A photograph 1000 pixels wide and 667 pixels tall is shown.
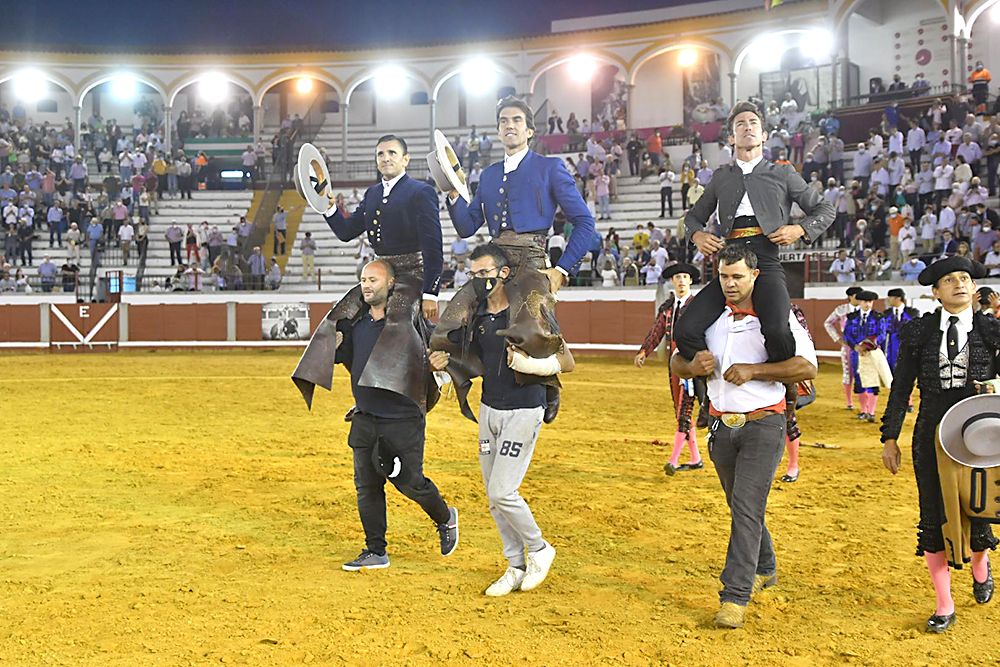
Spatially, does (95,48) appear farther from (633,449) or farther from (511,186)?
(511,186)

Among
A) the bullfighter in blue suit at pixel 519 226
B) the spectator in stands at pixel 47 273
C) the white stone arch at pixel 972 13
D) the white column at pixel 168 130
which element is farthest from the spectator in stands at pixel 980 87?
the white column at pixel 168 130

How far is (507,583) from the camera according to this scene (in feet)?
15.1

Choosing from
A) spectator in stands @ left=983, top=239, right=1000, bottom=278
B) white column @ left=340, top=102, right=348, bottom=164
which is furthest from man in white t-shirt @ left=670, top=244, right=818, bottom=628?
white column @ left=340, top=102, right=348, bottom=164

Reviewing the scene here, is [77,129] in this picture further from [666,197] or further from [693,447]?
[693,447]

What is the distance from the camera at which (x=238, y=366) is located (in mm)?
18234

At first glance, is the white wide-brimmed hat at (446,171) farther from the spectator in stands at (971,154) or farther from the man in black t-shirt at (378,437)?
the spectator in stands at (971,154)

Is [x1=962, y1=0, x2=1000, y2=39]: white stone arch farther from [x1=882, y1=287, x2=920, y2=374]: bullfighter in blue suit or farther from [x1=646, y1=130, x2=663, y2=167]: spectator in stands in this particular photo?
[x1=882, y1=287, x2=920, y2=374]: bullfighter in blue suit

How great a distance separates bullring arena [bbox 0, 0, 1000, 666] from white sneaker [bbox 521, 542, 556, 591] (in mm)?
45

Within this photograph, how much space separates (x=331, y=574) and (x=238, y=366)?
45.7 ft

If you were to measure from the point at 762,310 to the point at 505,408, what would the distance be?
1.20 meters

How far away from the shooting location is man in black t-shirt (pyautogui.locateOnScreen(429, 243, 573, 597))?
445 centimetres

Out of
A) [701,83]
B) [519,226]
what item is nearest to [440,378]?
[519,226]

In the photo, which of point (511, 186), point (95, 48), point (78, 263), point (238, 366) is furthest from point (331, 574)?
point (95, 48)

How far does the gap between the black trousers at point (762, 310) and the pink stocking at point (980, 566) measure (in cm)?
125
